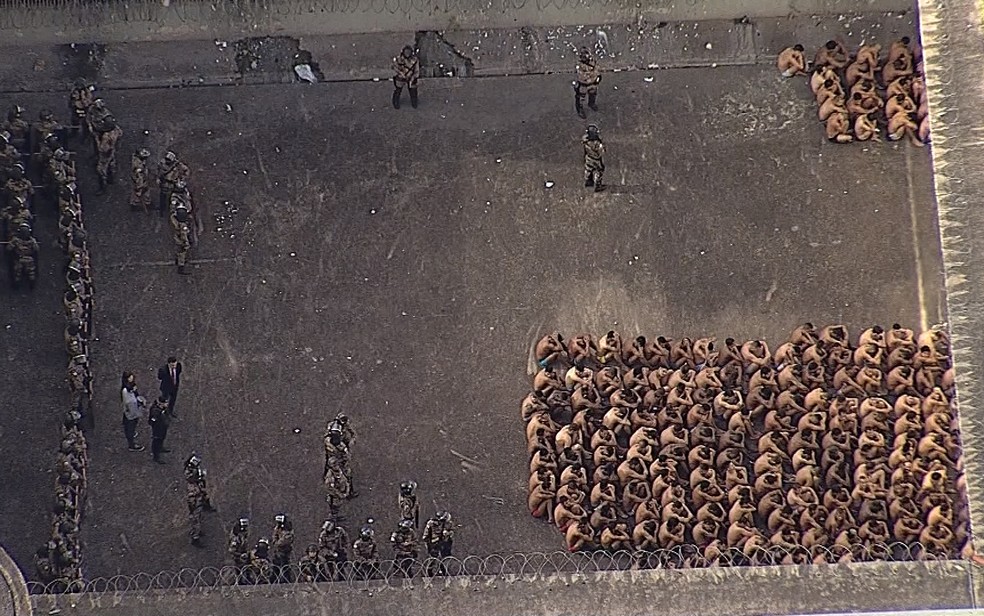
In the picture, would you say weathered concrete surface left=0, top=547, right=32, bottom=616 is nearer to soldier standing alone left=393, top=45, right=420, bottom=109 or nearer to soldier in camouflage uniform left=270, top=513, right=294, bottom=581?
soldier in camouflage uniform left=270, top=513, right=294, bottom=581

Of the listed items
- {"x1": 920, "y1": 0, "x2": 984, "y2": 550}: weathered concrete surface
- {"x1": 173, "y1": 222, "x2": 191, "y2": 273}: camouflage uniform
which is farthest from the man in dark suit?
{"x1": 920, "y1": 0, "x2": 984, "y2": 550}: weathered concrete surface

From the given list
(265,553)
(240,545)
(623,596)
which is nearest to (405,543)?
(265,553)

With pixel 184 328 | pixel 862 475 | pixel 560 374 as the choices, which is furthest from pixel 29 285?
pixel 862 475

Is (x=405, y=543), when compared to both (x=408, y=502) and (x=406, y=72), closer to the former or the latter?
(x=408, y=502)

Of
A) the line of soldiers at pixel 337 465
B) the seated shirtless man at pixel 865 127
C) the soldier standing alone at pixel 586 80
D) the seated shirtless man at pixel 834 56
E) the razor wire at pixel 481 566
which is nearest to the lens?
the razor wire at pixel 481 566

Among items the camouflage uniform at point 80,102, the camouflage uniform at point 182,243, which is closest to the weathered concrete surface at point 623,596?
the camouflage uniform at point 182,243

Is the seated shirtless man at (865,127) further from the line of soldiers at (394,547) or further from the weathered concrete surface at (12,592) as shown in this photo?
the weathered concrete surface at (12,592)

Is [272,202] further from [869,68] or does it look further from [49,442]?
[869,68]
